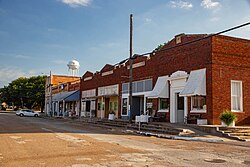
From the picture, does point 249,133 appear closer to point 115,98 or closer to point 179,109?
point 179,109

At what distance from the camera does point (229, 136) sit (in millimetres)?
17516

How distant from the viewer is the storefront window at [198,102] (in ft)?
69.4

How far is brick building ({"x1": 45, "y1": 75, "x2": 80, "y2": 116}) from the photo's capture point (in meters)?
46.3

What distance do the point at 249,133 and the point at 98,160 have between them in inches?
481

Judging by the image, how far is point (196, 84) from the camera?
68.5 ft

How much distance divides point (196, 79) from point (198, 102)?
168cm

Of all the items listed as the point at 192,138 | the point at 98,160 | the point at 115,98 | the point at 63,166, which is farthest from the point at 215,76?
the point at 115,98

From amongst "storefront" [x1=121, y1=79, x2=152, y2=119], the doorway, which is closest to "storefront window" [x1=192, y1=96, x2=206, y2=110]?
the doorway

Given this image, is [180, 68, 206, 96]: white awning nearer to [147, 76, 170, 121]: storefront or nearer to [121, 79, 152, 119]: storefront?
[147, 76, 170, 121]: storefront

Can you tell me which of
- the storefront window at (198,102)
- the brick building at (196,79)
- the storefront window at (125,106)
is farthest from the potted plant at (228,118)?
the storefront window at (125,106)

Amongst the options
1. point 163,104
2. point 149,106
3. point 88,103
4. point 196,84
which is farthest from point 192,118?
point 88,103

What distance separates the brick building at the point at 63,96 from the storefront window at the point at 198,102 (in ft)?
86.9

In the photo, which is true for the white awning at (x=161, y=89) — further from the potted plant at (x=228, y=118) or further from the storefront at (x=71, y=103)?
the storefront at (x=71, y=103)

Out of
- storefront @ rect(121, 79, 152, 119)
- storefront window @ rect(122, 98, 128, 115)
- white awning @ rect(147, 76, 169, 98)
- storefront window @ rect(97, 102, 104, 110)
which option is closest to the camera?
white awning @ rect(147, 76, 169, 98)
